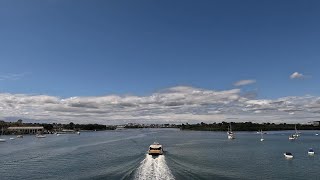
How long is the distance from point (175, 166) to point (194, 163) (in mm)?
6803

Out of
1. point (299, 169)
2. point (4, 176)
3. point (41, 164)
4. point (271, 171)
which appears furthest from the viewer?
point (41, 164)

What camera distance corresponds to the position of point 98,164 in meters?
72.6

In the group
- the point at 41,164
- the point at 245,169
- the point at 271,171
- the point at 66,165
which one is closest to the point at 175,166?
the point at 245,169

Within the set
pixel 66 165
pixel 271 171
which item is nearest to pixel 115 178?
pixel 66 165

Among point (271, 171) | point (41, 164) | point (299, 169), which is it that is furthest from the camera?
point (41, 164)

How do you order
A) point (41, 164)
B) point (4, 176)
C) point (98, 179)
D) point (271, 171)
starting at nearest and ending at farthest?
point (98, 179) → point (4, 176) → point (271, 171) → point (41, 164)

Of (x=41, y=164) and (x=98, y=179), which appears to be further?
(x=41, y=164)

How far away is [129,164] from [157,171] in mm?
12880

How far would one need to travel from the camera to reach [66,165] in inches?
2847

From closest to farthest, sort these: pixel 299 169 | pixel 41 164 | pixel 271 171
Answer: pixel 271 171 → pixel 299 169 → pixel 41 164

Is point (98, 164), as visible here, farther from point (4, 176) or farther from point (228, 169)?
point (228, 169)

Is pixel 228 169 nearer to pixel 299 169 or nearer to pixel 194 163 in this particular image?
pixel 194 163

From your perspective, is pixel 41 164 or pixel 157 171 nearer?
pixel 157 171

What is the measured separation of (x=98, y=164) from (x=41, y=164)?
1370cm
